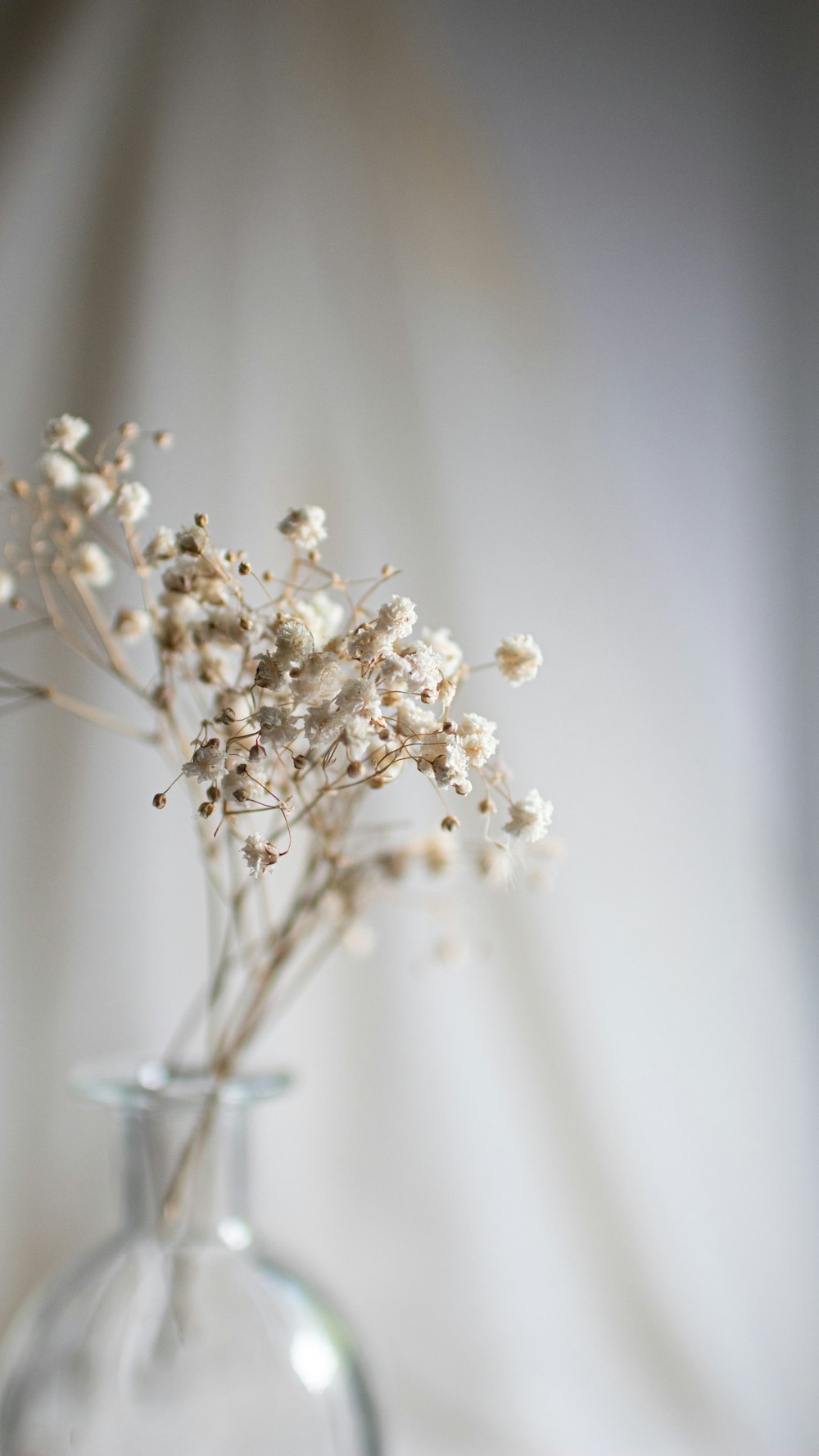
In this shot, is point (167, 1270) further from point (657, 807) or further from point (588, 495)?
point (588, 495)

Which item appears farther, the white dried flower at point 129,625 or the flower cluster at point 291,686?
the white dried flower at point 129,625

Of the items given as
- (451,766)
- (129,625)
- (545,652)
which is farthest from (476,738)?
(545,652)

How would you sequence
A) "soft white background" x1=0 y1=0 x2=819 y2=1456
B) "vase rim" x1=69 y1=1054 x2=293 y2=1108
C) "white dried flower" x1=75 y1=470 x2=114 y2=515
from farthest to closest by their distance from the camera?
"soft white background" x1=0 y1=0 x2=819 y2=1456
"vase rim" x1=69 y1=1054 x2=293 y2=1108
"white dried flower" x1=75 y1=470 x2=114 y2=515

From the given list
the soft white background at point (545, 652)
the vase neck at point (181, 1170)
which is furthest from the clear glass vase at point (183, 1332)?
the soft white background at point (545, 652)

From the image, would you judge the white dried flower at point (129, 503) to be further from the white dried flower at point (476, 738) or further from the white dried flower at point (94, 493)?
the white dried flower at point (476, 738)

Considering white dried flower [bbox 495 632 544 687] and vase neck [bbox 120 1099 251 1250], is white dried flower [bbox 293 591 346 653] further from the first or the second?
vase neck [bbox 120 1099 251 1250]

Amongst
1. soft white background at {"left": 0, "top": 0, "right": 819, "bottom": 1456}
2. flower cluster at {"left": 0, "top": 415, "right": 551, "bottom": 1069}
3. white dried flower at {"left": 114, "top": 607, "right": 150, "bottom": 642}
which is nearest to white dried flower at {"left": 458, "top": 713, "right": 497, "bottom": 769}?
flower cluster at {"left": 0, "top": 415, "right": 551, "bottom": 1069}

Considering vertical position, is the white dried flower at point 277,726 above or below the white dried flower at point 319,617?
below
